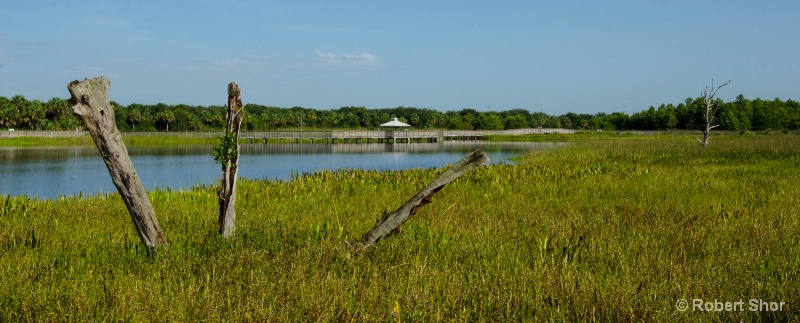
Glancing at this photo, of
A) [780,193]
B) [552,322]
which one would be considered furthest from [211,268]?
[780,193]

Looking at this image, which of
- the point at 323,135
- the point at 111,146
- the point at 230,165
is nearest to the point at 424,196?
the point at 230,165

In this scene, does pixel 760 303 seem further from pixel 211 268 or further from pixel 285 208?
pixel 285 208

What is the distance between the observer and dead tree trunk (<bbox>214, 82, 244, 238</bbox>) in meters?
6.31

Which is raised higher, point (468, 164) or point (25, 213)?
point (468, 164)

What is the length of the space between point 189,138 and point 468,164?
7918 cm

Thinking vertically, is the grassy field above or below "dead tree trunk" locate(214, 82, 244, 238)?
below

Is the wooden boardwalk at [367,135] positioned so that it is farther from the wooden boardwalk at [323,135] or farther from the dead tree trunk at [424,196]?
the dead tree trunk at [424,196]

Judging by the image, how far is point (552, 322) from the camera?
12.3ft

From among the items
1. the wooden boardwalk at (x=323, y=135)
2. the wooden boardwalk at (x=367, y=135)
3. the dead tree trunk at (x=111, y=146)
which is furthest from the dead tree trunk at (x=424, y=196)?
the wooden boardwalk at (x=323, y=135)

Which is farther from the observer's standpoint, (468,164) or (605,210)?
A: (605,210)

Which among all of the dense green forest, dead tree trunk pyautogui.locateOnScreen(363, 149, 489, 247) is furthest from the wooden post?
the dense green forest

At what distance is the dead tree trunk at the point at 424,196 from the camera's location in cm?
572

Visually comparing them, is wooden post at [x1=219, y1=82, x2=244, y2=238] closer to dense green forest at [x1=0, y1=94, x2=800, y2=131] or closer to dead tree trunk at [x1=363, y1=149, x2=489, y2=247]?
dead tree trunk at [x1=363, y1=149, x2=489, y2=247]

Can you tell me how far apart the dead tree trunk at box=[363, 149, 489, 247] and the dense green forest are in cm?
6790
